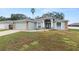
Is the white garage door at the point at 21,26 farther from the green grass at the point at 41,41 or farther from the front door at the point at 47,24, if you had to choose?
the front door at the point at 47,24

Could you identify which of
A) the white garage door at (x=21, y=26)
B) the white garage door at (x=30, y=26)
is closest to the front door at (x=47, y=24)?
the white garage door at (x=30, y=26)

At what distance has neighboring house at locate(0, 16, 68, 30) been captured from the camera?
91.0 inches

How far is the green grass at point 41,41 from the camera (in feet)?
7.42

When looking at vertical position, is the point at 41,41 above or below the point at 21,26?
below

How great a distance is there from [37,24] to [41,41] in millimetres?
222

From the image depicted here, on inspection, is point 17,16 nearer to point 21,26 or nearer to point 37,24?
point 21,26

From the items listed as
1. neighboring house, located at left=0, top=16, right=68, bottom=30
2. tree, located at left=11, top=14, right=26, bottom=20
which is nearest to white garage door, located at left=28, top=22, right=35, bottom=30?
neighboring house, located at left=0, top=16, right=68, bottom=30

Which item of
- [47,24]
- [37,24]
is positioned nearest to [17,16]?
[37,24]

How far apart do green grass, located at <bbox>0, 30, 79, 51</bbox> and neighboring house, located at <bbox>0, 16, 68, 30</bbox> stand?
74mm

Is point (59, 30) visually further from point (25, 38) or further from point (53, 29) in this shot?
point (25, 38)

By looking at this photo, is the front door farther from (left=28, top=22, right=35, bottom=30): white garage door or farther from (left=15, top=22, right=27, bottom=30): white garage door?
(left=15, top=22, right=27, bottom=30): white garage door

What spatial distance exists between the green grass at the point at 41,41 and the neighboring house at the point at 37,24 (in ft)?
0.24

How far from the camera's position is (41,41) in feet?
7.50
